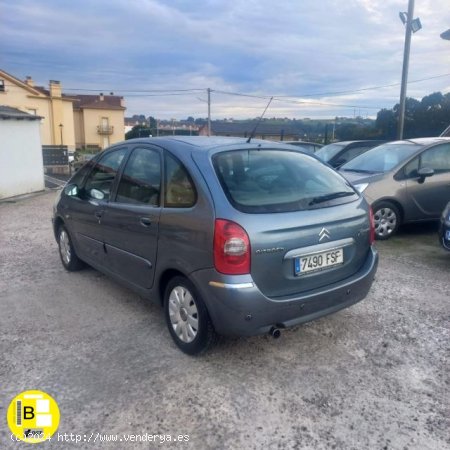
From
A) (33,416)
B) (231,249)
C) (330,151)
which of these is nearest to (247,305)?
(231,249)

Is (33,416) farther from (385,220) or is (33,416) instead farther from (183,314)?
(385,220)

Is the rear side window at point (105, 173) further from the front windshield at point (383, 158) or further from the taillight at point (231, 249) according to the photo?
the front windshield at point (383, 158)

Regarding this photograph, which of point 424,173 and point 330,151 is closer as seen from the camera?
point 424,173

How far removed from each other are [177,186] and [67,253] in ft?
8.81

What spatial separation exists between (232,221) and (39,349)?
1968 mm

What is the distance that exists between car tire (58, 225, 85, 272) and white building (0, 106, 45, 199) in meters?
8.05

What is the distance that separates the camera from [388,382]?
2850mm

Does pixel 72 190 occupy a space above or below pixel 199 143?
below

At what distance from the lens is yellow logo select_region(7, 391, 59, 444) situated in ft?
7.94

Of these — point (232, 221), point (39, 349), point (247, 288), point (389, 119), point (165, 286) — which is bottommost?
point (39, 349)

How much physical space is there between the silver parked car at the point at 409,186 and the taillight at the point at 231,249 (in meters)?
4.30

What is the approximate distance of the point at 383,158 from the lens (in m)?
7.20

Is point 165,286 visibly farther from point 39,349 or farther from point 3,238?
point 3,238

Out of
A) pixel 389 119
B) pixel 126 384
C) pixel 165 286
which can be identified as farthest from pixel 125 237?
pixel 389 119
